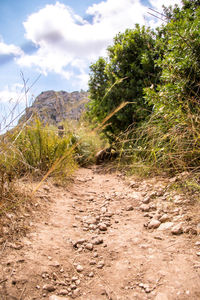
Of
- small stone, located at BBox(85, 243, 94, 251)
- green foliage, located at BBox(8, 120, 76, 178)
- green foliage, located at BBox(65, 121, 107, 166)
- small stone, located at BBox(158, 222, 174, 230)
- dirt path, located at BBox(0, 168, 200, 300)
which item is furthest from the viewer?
green foliage, located at BBox(65, 121, 107, 166)

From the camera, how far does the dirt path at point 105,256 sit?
1299 mm

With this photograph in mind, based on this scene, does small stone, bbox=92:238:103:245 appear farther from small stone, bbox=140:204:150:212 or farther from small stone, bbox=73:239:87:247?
small stone, bbox=140:204:150:212

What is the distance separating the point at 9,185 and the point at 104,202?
4.46 feet

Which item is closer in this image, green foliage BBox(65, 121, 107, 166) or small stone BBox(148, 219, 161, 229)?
small stone BBox(148, 219, 161, 229)

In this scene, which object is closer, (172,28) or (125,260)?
(125,260)

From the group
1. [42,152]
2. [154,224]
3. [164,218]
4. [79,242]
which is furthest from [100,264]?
[42,152]

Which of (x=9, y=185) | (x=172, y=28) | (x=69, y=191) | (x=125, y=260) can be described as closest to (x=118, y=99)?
(x=172, y=28)

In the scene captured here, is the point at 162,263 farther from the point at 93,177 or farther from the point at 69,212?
the point at 93,177

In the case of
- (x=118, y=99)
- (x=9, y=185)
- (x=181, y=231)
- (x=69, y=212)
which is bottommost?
(x=181, y=231)

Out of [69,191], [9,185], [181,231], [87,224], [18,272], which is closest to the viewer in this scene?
[18,272]

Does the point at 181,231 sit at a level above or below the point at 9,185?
below

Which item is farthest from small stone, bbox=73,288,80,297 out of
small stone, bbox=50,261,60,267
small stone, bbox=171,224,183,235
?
small stone, bbox=171,224,183,235

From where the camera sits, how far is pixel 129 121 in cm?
546

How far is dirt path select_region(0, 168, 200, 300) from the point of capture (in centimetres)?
130
